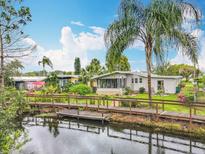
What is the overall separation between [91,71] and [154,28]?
27366 mm

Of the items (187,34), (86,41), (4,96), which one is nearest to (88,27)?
(86,41)

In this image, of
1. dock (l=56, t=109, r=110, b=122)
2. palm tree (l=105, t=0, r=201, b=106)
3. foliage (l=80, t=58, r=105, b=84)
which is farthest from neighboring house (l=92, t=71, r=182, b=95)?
palm tree (l=105, t=0, r=201, b=106)

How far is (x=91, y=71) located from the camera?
37938mm

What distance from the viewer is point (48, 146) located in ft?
31.1

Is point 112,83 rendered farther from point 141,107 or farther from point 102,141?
point 102,141

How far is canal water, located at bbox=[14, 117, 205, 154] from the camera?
344 inches

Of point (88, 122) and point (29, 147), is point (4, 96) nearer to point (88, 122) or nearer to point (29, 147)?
point (29, 147)

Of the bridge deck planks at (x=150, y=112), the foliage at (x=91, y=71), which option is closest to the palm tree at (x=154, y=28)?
the bridge deck planks at (x=150, y=112)

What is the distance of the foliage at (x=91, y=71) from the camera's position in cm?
3441

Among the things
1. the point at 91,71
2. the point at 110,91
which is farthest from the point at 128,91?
the point at 91,71

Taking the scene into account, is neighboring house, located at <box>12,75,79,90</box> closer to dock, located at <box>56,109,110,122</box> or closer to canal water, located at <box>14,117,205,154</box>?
dock, located at <box>56,109,110,122</box>

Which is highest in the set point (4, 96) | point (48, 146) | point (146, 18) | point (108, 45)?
point (146, 18)

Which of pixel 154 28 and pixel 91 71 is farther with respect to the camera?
pixel 91 71

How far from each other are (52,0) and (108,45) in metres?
4.20
